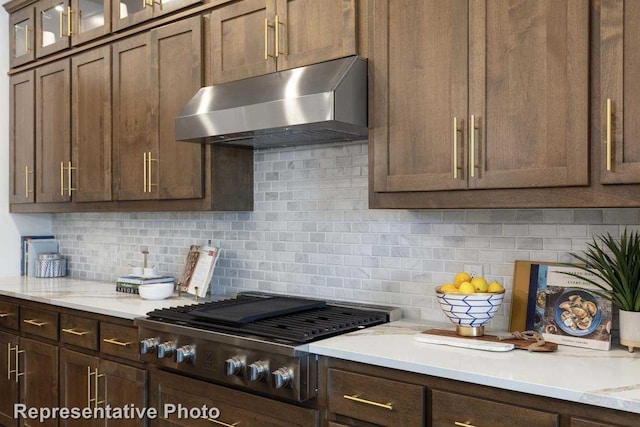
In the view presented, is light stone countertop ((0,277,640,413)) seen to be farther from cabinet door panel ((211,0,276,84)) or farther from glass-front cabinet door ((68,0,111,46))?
glass-front cabinet door ((68,0,111,46))

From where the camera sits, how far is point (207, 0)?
289cm

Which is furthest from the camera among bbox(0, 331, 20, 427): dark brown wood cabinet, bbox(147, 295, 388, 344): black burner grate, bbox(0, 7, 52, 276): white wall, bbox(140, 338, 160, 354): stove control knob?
bbox(0, 7, 52, 276): white wall

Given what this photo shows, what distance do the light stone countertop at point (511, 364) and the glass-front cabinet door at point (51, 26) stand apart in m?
2.86

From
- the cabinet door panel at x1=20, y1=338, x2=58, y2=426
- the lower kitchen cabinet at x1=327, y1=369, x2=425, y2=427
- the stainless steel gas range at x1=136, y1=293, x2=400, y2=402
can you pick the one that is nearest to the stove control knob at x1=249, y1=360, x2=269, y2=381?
the stainless steel gas range at x1=136, y1=293, x2=400, y2=402

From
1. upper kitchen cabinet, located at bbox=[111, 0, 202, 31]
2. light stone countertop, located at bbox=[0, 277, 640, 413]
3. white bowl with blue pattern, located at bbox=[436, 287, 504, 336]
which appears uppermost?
upper kitchen cabinet, located at bbox=[111, 0, 202, 31]

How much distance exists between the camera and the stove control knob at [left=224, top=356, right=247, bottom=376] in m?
2.17

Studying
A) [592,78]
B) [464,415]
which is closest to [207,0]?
[592,78]

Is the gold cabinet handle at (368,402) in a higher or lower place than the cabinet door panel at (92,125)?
lower

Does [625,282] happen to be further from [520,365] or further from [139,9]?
[139,9]

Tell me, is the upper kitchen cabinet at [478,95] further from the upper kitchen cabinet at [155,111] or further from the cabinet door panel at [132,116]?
the cabinet door panel at [132,116]

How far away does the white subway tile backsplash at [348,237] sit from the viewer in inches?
88.4

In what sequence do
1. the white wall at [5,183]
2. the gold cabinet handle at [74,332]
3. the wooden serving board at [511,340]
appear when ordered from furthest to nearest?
the white wall at [5,183] → the gold cabinet handle at [74,332] → the wooden serving board at [511,340]

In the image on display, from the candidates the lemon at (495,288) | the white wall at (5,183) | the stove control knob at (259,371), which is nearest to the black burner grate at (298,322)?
the stove control knob at (259,371)

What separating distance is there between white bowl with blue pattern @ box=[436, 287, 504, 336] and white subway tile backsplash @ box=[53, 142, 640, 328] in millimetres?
264
